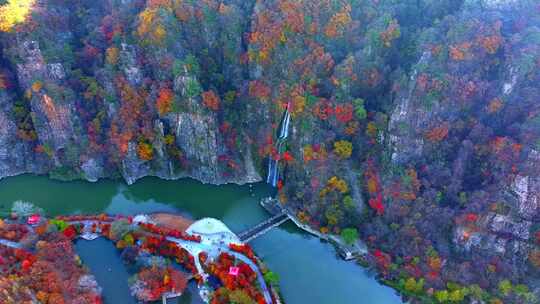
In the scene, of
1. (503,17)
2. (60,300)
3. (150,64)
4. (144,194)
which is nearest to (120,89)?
(150,64)

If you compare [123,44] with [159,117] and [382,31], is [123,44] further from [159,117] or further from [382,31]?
[382,31]

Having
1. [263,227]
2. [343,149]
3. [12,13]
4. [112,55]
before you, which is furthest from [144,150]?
[343,149]

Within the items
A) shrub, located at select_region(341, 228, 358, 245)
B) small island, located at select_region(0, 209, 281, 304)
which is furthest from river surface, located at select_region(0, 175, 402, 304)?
shrub, located at select_region(341, 228, 358, 245)

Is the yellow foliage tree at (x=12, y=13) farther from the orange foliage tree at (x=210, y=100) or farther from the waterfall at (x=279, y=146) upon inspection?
the waterfall at (x=279, y=146)

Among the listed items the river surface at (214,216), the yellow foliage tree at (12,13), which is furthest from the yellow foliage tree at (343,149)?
the yellow foliage tree at (12,13)

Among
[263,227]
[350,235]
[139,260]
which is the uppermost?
[350,235]

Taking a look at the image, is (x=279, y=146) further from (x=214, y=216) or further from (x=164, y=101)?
(x=164, y=101)
